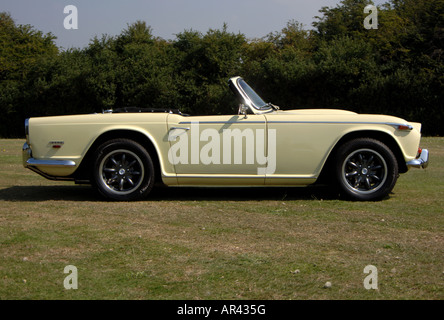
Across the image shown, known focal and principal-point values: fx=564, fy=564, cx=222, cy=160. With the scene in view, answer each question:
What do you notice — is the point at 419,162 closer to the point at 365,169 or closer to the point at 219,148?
the point at 365,169

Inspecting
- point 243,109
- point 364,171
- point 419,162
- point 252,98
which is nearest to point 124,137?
point 243,109

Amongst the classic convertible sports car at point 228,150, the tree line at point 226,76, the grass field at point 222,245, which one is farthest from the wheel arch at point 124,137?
the tree line at point 226,76

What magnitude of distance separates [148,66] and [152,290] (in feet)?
92.2

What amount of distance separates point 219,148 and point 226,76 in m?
24.7

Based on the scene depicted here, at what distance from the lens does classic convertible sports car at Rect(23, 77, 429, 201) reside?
686 centimetres

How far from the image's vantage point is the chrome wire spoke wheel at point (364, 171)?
6.89 meters

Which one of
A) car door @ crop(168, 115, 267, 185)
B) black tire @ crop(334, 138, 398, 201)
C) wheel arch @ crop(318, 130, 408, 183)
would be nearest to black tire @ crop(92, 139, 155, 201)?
car door @ crop(168, 115, 267, 185)

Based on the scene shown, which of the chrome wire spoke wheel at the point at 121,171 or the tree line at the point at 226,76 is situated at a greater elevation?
the tree line at the point at 226,76

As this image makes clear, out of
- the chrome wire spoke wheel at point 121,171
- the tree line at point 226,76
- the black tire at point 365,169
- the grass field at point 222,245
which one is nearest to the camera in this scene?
the grass field at point 222,245

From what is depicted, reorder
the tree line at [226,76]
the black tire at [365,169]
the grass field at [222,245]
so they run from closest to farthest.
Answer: the grass field at [222,245], the black tire at [365,169], the tree line at [226,76]

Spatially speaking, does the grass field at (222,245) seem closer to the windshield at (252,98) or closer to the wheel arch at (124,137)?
the wheel arch at (124,137)

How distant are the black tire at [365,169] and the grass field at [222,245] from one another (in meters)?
0.20

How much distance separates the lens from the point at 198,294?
3676 millimetres

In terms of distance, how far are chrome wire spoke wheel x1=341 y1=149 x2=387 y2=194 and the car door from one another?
3.46 feet
